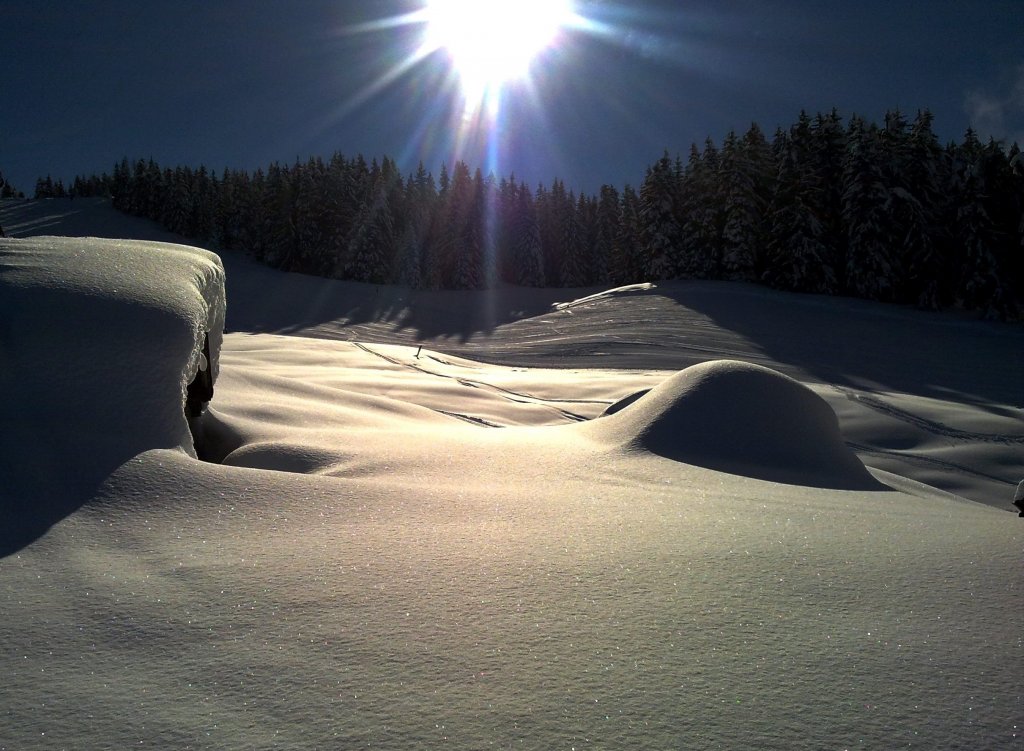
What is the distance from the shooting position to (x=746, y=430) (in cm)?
484

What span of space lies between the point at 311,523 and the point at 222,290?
13.3 ft

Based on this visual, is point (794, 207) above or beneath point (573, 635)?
above

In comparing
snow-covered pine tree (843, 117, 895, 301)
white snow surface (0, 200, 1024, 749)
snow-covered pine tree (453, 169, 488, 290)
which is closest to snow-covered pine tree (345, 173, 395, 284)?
snow-covered pine tree (453, 169, 488, 290)

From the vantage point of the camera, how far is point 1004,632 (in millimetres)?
1734

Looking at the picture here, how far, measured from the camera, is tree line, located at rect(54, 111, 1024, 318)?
27.6m

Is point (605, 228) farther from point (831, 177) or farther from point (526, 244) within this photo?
point (831, 177)

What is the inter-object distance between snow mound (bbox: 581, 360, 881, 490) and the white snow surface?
0.03 m

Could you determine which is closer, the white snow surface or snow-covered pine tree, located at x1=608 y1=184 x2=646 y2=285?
the white snow surface

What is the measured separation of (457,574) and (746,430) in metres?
3.46

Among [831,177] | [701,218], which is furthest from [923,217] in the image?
[701,218]

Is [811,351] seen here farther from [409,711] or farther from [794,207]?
[409,711]

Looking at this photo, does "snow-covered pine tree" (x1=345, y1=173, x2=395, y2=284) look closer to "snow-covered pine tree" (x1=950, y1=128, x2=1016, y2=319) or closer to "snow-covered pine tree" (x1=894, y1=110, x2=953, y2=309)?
"snow-covered pine tree" (x1=894, y1=110, x2=953, y2=309)

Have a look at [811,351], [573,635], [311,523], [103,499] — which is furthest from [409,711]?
[811,351]

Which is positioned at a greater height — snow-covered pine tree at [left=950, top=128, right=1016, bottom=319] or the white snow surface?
snow-covered pine tree at [left=950, top=128, right=1016, bottom=319]
